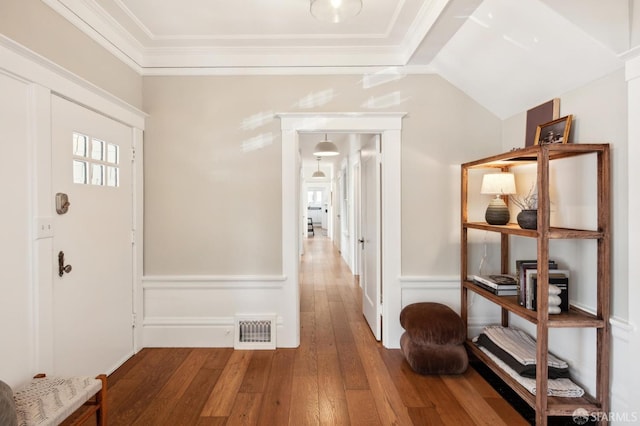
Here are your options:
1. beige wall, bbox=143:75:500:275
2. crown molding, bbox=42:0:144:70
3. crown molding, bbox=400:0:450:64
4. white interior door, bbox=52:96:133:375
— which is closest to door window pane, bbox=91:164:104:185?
white interior door, bbox=52:96:133:375

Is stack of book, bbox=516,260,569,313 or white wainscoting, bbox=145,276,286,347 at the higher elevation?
stack of book, bbox=516,260,569,313

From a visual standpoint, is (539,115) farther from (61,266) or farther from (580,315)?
(61,266)

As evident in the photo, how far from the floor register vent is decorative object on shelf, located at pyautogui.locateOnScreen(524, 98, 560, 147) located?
2.61 m

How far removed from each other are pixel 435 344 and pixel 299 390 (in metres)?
1.10

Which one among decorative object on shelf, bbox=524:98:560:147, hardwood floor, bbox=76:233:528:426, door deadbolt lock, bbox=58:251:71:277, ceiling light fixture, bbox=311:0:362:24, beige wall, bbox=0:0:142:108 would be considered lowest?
hardwood floor, bbox=76:233:528:426

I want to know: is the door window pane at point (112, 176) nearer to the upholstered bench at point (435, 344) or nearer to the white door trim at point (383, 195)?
the white door trim at point (383, 195)

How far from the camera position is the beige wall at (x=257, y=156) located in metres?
2.90

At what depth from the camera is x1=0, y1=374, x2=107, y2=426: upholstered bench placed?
127 centimetres

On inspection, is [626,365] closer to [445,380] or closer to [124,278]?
[445,380]

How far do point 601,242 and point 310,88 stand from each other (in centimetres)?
240

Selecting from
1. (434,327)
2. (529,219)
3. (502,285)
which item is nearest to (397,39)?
(529,219)

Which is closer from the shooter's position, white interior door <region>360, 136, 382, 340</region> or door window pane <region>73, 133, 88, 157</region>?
door window pane <region>73, 133, 88, 157</region>

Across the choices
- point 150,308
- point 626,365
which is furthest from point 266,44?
point 626,365

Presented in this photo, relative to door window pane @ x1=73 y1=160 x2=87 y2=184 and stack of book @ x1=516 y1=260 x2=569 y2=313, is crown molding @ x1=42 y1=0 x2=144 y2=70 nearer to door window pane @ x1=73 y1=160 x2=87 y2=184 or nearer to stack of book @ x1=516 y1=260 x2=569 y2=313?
door window pane @ x1=73 y1=160 x2=87 y2=184
